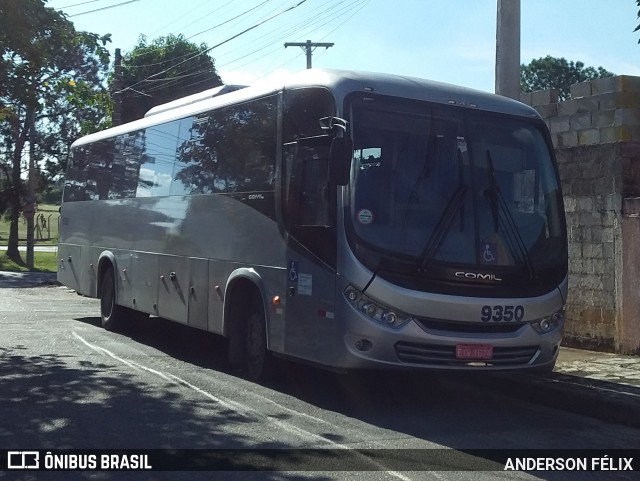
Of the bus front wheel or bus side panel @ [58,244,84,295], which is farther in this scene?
bus side panel @ [58,244,84,295]

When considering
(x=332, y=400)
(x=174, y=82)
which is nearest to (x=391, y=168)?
(x=332, y=400)

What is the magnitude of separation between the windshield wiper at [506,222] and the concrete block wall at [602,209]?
3.38m

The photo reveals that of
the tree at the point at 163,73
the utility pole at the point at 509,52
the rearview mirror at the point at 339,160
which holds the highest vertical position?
the tree at the point at 163,73

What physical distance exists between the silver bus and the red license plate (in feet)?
0.04

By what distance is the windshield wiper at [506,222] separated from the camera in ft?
29.9

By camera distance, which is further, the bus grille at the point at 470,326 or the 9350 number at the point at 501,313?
the 9350 number at the point at 501,313

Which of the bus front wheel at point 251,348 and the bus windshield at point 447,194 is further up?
the bus windshield at point 447,194

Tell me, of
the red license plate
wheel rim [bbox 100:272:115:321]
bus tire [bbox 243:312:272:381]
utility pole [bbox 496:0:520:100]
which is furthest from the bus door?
wheel rim [bbox 100:272:115:321]

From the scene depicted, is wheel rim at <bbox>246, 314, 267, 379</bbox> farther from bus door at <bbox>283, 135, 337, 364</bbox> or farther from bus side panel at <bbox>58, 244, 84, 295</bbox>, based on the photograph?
bus side panel at <bbox>58, 244, 84, 295</bbox>

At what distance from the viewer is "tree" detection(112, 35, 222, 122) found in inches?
1891

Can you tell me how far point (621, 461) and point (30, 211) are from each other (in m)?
31.5

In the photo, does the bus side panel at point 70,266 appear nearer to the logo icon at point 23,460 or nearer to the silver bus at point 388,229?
the silver bus at point 388,229

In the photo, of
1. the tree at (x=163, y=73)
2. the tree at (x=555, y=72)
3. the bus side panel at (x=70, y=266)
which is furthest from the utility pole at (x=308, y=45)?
the tree at (x=555, y=72)

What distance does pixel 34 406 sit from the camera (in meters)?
8.75
